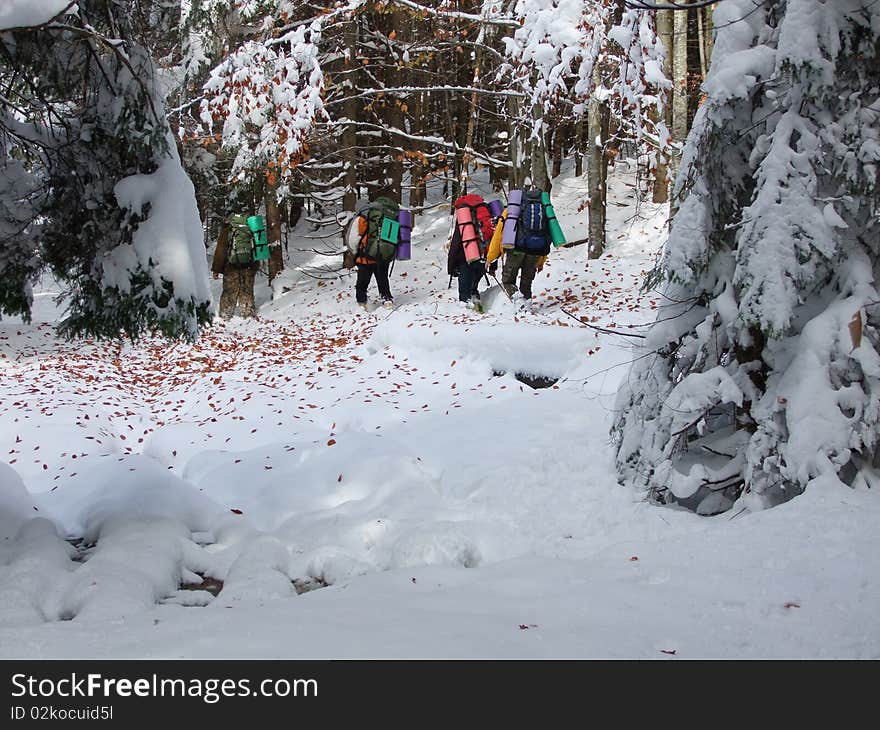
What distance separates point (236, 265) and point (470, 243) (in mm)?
6195

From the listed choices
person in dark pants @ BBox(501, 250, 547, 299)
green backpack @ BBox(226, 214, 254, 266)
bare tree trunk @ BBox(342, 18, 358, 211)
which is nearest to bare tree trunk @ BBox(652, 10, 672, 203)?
person in dark pants @ BBox(501, 250, 547, 299)

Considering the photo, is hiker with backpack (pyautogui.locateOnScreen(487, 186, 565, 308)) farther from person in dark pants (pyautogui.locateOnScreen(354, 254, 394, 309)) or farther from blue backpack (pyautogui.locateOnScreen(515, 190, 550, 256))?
person in dark pants (pyautogui.locateOnScreen(354, 254, 394, 309))

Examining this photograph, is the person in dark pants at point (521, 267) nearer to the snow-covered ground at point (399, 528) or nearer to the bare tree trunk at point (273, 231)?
the snow-covered ground at point (399, 528)

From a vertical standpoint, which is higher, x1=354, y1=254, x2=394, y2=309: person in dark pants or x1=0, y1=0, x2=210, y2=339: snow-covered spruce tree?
x1=0, y1=0, x2=210, y2=339: snow-covered spruce tree

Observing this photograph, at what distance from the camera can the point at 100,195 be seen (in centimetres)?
513

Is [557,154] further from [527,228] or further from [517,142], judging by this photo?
[527,228]

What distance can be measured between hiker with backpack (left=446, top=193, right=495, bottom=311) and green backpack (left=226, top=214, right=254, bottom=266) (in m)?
5.18

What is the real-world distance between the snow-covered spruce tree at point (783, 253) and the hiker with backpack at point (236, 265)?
13.0 m

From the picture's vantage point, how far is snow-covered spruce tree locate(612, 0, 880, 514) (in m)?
4.33

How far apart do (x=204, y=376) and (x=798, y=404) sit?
9.64 metres
